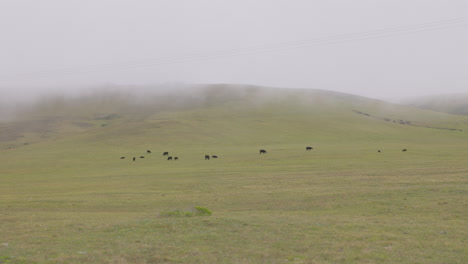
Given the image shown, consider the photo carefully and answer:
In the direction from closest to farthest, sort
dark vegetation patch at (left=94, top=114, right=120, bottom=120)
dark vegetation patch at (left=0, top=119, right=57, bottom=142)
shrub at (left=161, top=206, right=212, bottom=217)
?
shrub at (left=161, top=206, right=212, bottom=217)
dark vegetation patch at (left=0, top=119, right=57, bottom=142)
dark vegetation patch at (left=94, top=114, right=120, bottom=120)

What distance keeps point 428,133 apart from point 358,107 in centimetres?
5517

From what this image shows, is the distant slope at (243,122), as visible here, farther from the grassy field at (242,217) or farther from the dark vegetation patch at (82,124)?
the grassy field at (242,217)

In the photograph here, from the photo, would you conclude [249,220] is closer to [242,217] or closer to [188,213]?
[242,217]

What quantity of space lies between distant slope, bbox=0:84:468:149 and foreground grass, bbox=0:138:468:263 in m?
54.7

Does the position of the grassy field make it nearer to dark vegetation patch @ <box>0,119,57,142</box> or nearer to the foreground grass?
the foreground grass

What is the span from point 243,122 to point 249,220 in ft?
319

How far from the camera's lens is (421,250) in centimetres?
1161

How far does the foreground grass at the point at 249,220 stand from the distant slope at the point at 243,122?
54.7 meters

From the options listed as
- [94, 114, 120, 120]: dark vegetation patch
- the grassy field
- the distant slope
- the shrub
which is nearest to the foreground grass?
the grassy field

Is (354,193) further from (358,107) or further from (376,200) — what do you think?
(358,107)

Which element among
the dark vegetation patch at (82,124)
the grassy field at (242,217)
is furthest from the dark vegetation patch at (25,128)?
the grassy field at (242,217)

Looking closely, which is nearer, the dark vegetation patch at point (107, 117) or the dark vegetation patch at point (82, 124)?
the dark vegetation patch at point (82, 124)

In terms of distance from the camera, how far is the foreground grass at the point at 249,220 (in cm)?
1145

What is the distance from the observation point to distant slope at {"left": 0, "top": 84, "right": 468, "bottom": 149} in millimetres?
91938
